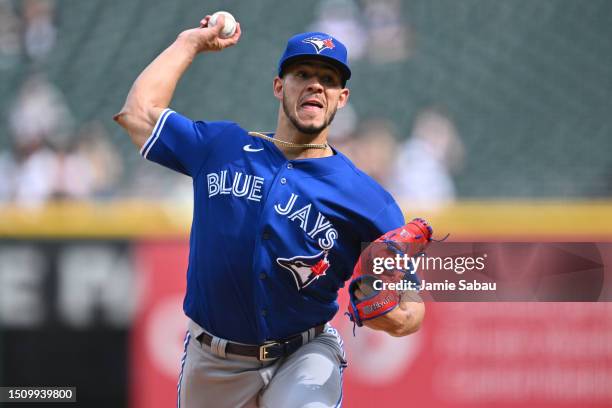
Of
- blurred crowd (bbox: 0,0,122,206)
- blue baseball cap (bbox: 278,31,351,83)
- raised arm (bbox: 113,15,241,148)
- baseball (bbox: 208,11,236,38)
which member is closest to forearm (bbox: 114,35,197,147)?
raised arm (bbox: 113,15,241,148)

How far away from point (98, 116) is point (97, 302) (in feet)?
13.5

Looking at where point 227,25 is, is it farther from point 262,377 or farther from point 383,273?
point 262,377

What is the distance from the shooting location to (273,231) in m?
3.49

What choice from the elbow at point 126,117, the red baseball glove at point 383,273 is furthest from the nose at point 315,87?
the elbow at point 126,117

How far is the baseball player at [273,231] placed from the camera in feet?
11.5

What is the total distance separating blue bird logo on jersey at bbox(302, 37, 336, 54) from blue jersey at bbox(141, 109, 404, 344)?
0.43 metres

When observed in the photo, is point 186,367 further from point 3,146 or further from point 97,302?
point 3,146

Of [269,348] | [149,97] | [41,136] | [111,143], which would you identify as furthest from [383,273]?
[111,143]

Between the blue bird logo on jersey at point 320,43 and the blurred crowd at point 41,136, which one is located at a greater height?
the blurred crowd at point 41,136

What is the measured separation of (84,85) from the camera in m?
9.89

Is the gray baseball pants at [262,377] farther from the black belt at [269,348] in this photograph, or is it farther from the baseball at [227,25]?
the baseball at [227,25]

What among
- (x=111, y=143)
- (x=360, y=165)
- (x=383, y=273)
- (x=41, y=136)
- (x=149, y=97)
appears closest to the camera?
(x=383, y=273)

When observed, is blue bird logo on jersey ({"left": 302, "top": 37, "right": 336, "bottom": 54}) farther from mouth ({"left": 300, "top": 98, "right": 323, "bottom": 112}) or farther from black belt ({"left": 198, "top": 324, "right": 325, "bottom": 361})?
black belt ({"left": 198, "top": 324, "right": 325, "bottom": 361})

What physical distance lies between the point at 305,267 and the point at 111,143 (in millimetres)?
5907
